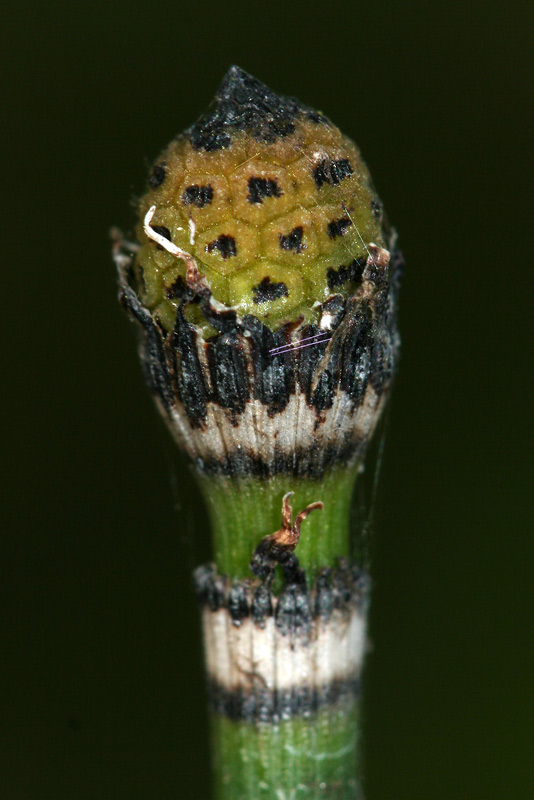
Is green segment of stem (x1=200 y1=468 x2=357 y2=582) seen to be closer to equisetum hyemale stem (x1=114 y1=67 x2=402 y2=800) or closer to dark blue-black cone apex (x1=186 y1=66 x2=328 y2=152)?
equisetum hyemale stem (x1=114 y1=67 x2=402 y2=800)

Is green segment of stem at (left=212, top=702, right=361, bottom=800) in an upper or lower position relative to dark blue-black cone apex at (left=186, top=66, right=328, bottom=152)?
lower

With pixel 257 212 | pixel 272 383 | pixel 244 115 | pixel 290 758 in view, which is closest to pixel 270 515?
pixel 272 383

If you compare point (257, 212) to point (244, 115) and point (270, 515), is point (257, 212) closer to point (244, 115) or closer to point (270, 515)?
point (244, 115)

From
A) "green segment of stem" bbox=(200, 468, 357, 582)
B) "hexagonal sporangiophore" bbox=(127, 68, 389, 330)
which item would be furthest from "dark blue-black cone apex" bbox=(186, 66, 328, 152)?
"green segment of stem" bbox=(200, 468, 357, 582)

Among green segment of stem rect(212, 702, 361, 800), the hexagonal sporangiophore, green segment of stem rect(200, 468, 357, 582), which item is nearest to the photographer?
the hexagonal sporangiophore

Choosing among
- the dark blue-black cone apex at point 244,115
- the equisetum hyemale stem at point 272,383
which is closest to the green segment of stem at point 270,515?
the equisetum hyemale stem at point 272,383

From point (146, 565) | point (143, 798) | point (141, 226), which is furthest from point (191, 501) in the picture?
point (141, 226)
